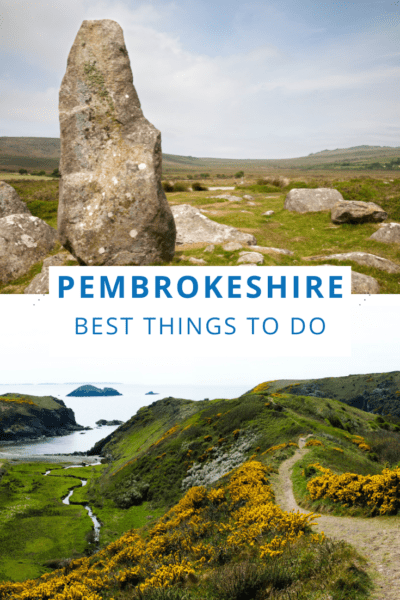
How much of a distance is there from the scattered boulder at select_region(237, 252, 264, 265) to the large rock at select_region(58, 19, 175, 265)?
141 inches

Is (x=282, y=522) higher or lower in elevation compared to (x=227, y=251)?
lower

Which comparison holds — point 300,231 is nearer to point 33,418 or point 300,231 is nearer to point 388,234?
point 388,234

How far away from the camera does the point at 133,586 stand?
880cm


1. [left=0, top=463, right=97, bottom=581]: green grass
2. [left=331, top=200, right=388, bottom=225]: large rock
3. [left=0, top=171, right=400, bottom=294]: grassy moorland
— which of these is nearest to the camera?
[left=0, top=463, right=97, bottom=581]: green grass

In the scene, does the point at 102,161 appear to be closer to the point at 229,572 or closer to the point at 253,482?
the point at 253,482

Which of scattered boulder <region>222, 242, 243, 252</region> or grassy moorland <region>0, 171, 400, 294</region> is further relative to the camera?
scattered boulder <region>222, 242, 243, 252</region>

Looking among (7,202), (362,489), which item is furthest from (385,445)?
(7,202)

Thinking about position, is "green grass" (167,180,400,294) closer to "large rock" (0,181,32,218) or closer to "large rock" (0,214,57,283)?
"large rock" (0,214,57,283)

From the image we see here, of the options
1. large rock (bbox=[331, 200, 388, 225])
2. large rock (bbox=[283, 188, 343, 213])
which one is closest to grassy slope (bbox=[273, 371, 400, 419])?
large rock (bbox=[331, 200, 388, 225])

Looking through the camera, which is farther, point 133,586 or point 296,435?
point 296,435

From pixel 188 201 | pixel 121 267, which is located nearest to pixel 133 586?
pixel 121 267

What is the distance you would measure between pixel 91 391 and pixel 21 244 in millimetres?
9652

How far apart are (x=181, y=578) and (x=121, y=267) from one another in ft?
39.7

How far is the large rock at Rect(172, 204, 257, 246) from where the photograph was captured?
87.3 feet
